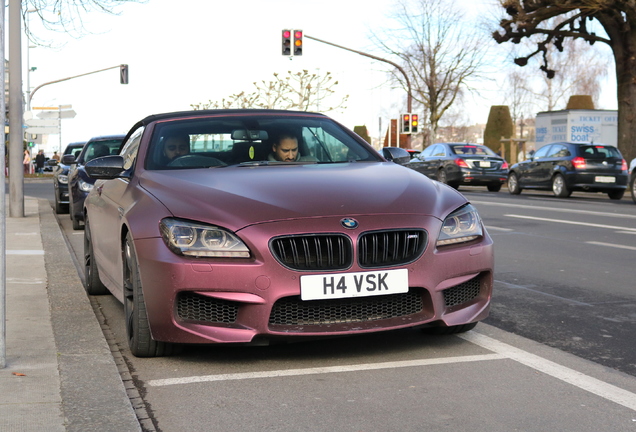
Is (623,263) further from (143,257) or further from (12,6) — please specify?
(12,6)

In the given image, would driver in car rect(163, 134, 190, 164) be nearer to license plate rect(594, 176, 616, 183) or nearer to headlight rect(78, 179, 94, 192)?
headlight rect(78, 179, 94, 192)

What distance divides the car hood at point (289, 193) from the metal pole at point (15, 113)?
11.0 metres

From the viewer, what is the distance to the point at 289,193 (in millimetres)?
4848

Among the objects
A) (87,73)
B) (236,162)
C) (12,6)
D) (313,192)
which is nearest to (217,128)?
(236,162)

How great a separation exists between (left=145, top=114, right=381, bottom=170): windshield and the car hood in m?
0.25

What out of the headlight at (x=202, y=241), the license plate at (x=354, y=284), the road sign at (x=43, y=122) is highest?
the road sign at (x=43, y=122)

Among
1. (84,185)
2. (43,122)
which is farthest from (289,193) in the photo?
(43,122)

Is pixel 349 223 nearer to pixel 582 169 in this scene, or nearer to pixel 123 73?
pixel 582 169

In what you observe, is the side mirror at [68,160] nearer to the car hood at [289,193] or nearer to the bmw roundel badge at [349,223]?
the car hood at [289,193]

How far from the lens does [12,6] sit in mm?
16125

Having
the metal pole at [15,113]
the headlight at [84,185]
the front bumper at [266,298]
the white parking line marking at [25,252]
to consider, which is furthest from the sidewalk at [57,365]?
the metal pole at [15,113]

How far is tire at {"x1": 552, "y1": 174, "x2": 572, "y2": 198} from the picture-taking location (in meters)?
24.7

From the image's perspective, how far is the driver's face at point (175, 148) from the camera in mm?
5770

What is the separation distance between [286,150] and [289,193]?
1187 millimetres
